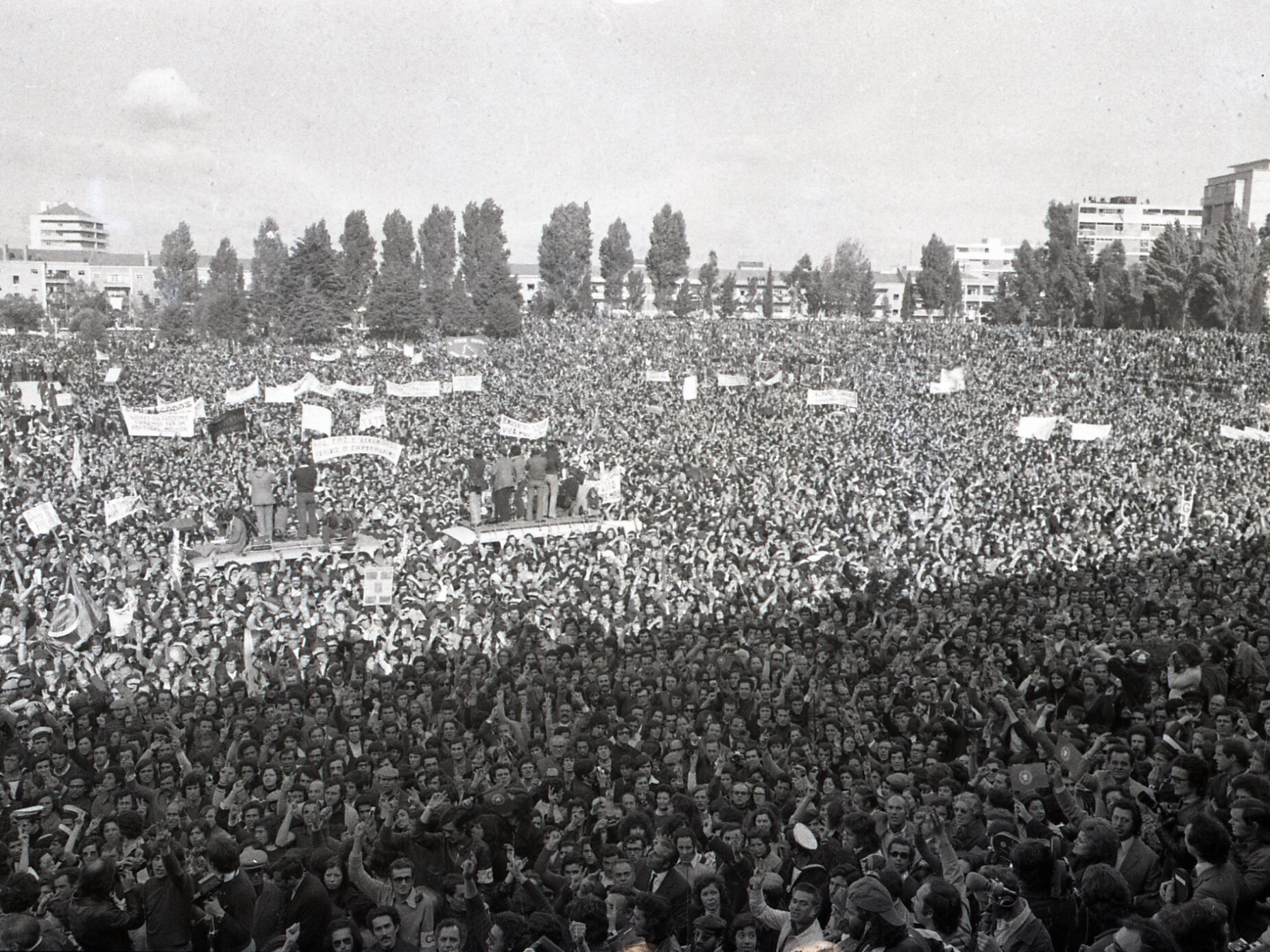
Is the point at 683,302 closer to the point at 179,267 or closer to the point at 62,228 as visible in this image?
the point at 179,267

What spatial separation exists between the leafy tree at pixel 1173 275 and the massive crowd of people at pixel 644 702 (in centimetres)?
3260

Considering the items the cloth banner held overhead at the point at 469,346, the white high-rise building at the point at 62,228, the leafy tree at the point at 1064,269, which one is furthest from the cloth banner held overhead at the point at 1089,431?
the white high-rise building at the point at 62,228

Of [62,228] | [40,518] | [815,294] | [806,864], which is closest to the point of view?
[806,864]

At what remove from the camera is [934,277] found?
269 feet

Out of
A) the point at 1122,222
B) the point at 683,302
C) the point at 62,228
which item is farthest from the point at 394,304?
the point at 62,228

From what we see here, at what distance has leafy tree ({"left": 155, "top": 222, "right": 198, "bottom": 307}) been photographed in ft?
279

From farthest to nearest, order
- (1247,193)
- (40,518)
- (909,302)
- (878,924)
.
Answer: (909,302)
(1247,193)
(40,518)
(878,924)

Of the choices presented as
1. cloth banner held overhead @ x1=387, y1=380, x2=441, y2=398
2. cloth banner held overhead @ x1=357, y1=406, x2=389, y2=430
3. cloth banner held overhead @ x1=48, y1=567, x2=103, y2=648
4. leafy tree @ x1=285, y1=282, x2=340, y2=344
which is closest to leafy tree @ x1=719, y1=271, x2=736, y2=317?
leafy tree @ x1=285, y1=282, x2=340, y2=344

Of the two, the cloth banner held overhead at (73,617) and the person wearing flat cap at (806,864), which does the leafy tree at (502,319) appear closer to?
the cloth banner held overhead at (73,617)

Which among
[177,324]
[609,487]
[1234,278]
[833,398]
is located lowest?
[609,487]

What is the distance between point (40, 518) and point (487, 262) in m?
56.3

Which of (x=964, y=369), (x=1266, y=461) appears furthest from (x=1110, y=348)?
(x=1266, y=461)

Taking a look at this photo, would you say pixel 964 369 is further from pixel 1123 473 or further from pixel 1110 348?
pixel 1123 473

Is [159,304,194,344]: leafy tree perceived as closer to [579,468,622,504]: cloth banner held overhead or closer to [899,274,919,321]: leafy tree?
[899,274,919,321]: leafy tree
